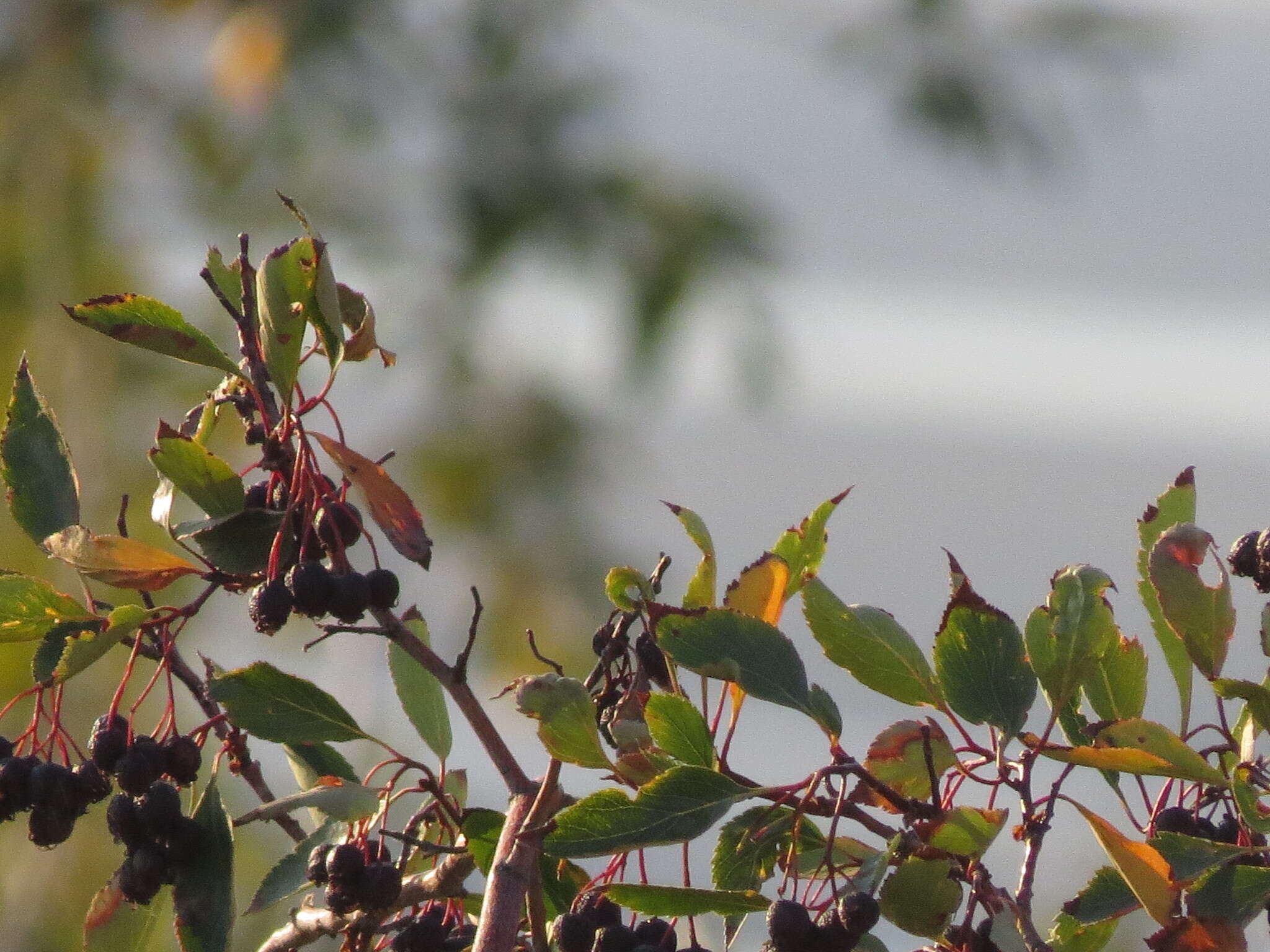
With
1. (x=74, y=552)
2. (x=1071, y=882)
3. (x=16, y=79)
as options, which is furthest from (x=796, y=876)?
(x=16, y=79)

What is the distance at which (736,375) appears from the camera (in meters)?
2.87

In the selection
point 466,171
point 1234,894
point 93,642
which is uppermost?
point 466,171

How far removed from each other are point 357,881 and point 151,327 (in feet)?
0.55

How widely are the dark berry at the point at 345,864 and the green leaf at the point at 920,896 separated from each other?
15 cm

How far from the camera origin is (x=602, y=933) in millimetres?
Answer: 424

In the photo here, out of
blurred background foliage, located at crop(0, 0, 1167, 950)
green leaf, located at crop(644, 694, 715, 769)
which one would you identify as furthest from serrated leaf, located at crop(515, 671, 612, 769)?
blurred background foliage, located at crop(0, 0, 1167, 950)

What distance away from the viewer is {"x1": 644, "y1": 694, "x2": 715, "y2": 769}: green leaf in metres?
0.42

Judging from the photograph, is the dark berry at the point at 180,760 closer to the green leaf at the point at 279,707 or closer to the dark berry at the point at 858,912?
the green leaf at the point at 279,707

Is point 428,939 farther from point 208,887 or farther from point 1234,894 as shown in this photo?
point 1234,894

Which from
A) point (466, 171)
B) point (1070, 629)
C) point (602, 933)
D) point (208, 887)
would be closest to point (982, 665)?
point (1070, 629)

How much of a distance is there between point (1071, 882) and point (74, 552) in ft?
6.27

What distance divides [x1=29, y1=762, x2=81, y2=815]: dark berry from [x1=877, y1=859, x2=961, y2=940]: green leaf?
25cm

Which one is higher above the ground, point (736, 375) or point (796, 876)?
point (736, 375)

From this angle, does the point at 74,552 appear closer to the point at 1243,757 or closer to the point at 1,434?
the point at 1,434
